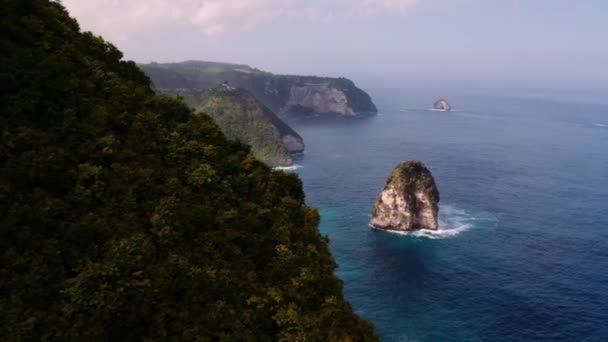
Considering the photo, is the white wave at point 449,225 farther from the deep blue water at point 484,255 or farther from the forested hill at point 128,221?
the forested hill at point 128,221

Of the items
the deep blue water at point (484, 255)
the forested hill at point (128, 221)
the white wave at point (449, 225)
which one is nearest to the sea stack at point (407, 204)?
the white wave at point (449, 225)

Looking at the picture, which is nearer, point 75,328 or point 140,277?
point 75,328

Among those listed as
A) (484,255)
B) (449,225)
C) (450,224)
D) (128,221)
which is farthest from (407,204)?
(128,221)

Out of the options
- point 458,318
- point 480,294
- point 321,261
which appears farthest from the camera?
point 480,294

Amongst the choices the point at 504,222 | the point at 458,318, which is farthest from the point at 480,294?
the point at 504,222

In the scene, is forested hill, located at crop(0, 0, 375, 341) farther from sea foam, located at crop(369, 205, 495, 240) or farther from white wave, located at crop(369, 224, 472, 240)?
sea foam, located at crop(369, 205, 495, 240)

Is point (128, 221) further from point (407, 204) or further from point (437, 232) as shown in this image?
point (437, 232)

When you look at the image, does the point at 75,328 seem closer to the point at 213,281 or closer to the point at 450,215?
the point at 213,281
